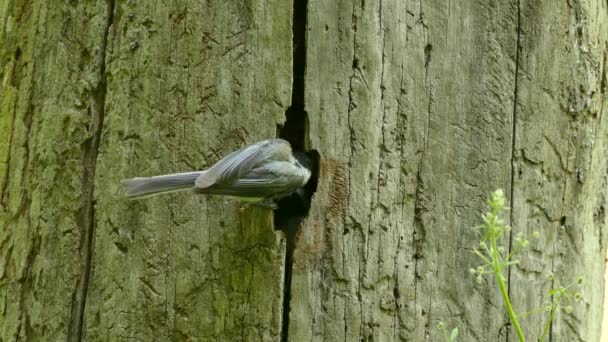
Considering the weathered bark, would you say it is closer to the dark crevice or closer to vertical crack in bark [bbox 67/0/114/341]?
the dark crevice

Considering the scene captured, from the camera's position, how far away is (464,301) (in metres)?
2.14

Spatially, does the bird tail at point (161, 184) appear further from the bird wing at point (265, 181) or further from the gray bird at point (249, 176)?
the bird wing at point (265, 181)

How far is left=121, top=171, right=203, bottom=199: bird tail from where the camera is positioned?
1983 millimetres

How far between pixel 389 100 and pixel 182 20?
59 centimetres

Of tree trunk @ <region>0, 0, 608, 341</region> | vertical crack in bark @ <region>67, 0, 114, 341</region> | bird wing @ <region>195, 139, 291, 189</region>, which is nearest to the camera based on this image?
bird wing @ <region>195, 139, 291, 189</region>

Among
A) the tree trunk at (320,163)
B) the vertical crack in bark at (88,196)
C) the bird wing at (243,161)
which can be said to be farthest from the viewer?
the vertical crack in bark at (88,196)

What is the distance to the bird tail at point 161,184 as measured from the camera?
6.51 ft

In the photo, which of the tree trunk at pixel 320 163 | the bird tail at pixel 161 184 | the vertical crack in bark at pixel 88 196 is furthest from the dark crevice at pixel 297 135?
the vertical crack in bark at pixel 88 196

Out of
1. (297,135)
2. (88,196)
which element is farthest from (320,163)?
(88,196)

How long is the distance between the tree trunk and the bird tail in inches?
4.4

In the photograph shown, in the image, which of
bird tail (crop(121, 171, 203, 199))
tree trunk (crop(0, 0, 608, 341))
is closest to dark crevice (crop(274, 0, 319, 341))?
tree trunk (crop(0, 0, 608, 341))

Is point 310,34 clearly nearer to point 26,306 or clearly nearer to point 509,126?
point 509,126

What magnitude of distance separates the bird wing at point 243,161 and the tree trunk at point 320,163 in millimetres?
73

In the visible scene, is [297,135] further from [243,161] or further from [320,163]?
[243,161]
